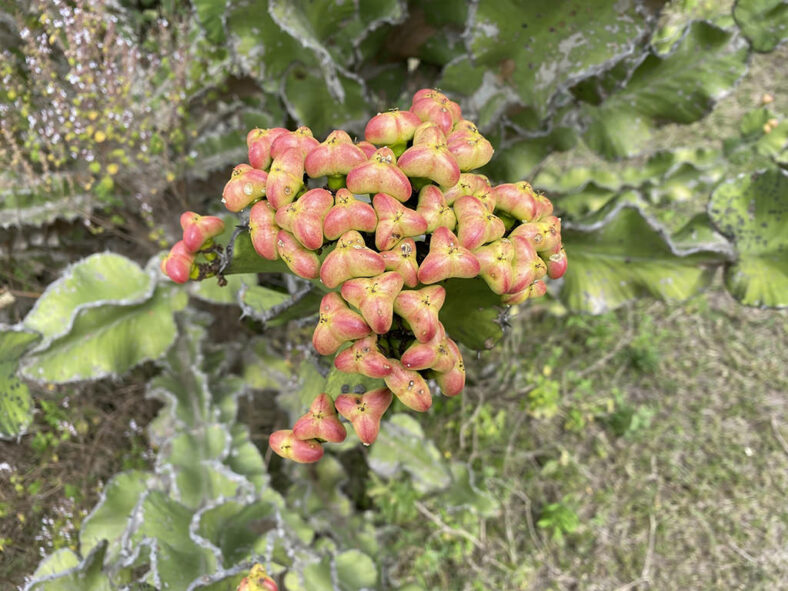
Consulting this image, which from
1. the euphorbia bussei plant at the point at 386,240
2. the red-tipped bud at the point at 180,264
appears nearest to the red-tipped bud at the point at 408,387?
the euphorbia bussei plant at the point at 386,240

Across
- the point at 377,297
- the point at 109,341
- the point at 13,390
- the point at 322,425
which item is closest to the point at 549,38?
the point at 377,297

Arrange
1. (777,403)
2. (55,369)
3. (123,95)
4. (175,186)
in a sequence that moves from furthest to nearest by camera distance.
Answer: (777,403) → (175,186) → (123,95) → (55,369)

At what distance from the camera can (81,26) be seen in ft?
5.72

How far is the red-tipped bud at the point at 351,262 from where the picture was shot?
753mm

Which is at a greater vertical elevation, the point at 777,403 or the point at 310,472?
the point at 310,472

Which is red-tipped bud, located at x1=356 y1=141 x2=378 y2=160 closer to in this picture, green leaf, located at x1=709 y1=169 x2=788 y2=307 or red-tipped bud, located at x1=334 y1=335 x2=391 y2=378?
red-tipped bud, located at x1=334 y1=335 x2=391 y2=378

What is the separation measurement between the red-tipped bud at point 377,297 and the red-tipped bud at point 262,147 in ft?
1.05

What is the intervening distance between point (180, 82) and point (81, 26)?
0.32 metres

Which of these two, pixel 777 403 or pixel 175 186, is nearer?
pixel 175 186

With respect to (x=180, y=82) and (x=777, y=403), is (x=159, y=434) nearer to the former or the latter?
(x=180, y=82)

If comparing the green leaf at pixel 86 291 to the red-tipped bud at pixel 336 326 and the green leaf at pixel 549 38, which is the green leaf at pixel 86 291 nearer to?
the red-tipped bud at pixel 336 326

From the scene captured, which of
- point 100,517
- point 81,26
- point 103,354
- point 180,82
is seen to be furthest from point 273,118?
point 100,517

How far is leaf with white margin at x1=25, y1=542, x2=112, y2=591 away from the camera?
4.32 feet

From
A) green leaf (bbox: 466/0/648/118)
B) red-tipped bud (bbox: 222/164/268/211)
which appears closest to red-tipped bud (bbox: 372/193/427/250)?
red-tipped bud (bbox: 222/164/268/211)
